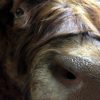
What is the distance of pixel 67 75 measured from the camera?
1.26 m

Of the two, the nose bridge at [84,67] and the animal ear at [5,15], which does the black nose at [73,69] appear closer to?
the nose bridge at [84,67]

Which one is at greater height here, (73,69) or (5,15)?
(73,69)

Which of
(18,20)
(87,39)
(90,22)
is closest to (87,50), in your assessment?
(87,39)

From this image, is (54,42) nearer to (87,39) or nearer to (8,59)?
(87,39)

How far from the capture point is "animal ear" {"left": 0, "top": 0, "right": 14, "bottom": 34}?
67.7 inches

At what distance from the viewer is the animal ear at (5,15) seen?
172 centimetres

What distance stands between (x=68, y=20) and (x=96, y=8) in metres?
0.16

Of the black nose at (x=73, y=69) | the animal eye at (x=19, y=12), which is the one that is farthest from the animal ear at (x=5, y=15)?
the black nose at (x=73, y=69)

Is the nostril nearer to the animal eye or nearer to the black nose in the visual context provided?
the black nose

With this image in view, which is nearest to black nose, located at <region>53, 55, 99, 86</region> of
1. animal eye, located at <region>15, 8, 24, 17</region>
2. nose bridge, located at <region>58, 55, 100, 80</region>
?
nose bridge, located at <region>58, 55, 100, 80</region>

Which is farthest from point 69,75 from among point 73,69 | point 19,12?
point 19,12

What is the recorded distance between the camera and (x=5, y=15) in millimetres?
1746

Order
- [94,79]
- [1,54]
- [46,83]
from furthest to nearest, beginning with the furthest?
[1,54] < [46,83] < [94,79]

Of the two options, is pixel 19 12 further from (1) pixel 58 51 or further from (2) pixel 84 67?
(2) pixel 84 67
